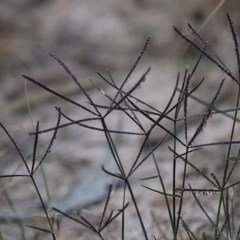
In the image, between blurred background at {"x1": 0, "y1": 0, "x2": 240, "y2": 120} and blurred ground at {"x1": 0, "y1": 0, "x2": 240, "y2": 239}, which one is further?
blurred background at {"x1": 0, "y1": 0, "x2": 240, "y2": 120}

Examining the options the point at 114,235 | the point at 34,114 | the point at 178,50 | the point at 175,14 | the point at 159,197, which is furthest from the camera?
the point at 175,14

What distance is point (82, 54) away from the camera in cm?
333

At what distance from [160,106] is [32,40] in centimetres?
107

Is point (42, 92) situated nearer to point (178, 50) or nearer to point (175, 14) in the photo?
point (178, 50)

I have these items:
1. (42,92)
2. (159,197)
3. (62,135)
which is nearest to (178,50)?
(42,92)

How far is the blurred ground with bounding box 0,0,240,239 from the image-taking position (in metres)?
2.21

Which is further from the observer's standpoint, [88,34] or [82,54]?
[88,34]

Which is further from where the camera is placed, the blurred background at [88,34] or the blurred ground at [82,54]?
the blurred background at [88,34]

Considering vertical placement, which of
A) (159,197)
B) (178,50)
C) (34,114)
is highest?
(178,50)

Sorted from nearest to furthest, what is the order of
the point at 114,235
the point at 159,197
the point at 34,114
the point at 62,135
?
the point at 114,235
the point at 159,197
the point at 62,135
the point at 34,114

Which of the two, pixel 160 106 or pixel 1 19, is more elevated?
pixel 1 19

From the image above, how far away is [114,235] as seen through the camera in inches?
60.0

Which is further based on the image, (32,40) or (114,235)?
(32,40)

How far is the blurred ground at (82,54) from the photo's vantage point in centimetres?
221
